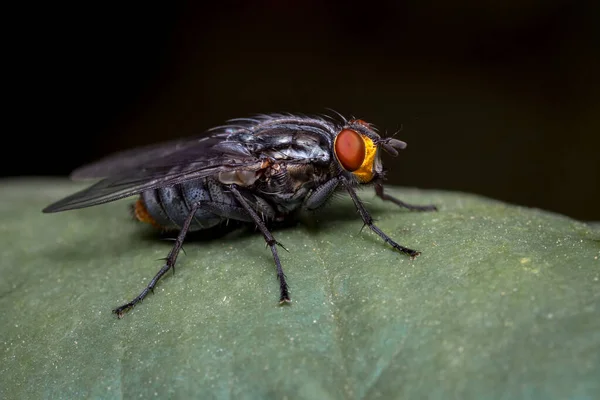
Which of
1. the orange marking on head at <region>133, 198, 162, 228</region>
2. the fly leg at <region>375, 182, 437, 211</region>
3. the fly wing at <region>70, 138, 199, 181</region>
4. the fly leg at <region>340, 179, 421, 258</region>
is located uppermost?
the fly leg at <region>340, 179, 421, 258</region>

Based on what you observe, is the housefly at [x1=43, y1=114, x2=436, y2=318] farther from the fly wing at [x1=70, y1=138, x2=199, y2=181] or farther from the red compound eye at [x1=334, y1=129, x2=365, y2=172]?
the fly wing at [x1=70, y1=138, x2=199, y2=181]

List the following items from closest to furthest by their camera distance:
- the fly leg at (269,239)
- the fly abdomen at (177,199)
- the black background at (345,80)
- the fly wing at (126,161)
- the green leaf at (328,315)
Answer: the green leaf at (328,315) < the fly leg at (269,239) < the fly abdomen at (177,199) < the fly wing at (126,161) < the black background at (345,80)

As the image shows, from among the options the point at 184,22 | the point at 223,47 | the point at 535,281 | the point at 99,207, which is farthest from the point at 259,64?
the point at 535,281

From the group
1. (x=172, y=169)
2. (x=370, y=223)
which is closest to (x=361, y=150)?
(x=370, y=223)

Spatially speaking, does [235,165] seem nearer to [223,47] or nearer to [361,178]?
[361,178]

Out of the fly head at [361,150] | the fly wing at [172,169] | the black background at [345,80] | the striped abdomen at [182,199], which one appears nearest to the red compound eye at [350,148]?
the fly head at [361,150]

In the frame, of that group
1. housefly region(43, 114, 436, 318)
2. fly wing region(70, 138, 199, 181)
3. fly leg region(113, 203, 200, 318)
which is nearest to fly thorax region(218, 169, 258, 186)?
housefly region(43, 114, 436, 318)

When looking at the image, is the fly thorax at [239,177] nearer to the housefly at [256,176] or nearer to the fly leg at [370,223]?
the housefly at [256,176]
